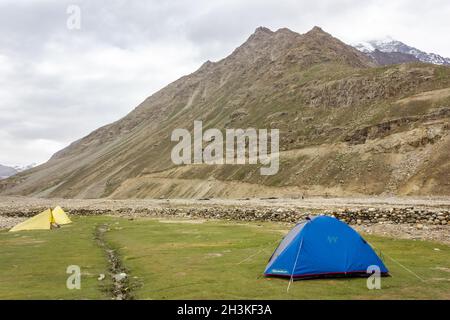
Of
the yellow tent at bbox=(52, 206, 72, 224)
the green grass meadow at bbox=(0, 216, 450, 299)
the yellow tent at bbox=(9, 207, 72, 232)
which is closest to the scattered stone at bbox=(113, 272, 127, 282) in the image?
the green grass meadow at bbox=(0, 216, 450, 299)

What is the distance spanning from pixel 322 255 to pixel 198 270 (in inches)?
193

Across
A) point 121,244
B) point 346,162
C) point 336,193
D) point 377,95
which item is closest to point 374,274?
point 121,244

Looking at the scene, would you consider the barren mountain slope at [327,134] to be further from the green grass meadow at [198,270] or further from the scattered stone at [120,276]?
the scattered stone at [120,276]

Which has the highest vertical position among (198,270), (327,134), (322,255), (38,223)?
(327,134)

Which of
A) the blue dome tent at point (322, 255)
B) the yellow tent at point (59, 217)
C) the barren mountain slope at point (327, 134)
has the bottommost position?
the yellow tent at point (59, 217)

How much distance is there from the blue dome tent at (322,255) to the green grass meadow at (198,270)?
1.30ft

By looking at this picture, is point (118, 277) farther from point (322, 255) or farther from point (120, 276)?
point (322, 255)

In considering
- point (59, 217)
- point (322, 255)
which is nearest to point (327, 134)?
point (59, 217)

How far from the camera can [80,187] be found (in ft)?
582

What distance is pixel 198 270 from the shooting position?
17.7 m

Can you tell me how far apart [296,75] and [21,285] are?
457 ft

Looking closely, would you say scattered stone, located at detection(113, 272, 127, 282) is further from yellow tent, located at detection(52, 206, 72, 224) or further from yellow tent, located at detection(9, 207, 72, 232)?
yellow tent, located at detection(52, 206, 72, 224)

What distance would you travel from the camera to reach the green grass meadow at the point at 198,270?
13.9 metres

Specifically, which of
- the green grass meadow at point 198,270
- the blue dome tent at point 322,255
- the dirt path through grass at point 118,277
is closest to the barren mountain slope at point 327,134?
the green grass meadow at point 198,270
